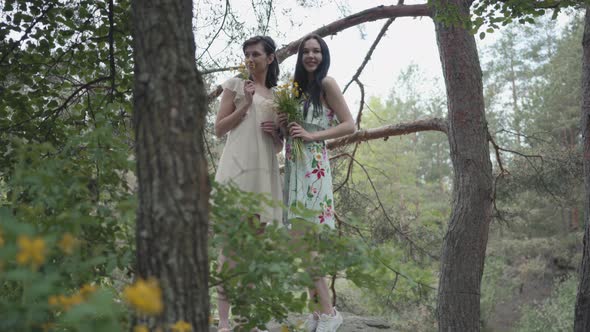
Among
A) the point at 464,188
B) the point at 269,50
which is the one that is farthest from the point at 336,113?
the point at 464,188

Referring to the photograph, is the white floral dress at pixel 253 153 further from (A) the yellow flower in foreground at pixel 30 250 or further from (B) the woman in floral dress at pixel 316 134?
(A) the yellow flower in foreground at pixel 30 250

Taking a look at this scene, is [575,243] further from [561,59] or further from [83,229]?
[83,229]

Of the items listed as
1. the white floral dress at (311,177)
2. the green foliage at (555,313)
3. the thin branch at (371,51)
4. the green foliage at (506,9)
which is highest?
the thin branch at (371,51)

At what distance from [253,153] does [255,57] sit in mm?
485

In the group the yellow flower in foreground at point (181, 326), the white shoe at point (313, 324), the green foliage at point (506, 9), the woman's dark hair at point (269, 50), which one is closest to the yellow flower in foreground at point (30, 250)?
the yellow flower in foreground at point (181, 326)

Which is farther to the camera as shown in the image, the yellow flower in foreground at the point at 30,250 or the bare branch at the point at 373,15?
the bare branch at the point at 373,15

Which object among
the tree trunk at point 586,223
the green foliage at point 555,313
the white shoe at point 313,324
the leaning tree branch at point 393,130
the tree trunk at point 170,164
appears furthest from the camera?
the green foliage at point 555,313

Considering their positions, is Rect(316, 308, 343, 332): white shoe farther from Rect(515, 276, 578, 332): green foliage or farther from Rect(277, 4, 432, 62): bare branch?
Rect(515, 276, 578, 332): green foliage

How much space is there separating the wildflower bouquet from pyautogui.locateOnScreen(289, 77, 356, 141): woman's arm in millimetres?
70

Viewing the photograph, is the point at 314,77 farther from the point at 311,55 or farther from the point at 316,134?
the point at 316,134

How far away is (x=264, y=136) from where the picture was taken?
3.02m

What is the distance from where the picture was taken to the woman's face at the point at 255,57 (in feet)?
9.96

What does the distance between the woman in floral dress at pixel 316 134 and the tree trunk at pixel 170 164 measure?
156 centimetres

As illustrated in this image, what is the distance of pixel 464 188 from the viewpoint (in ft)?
14.2
